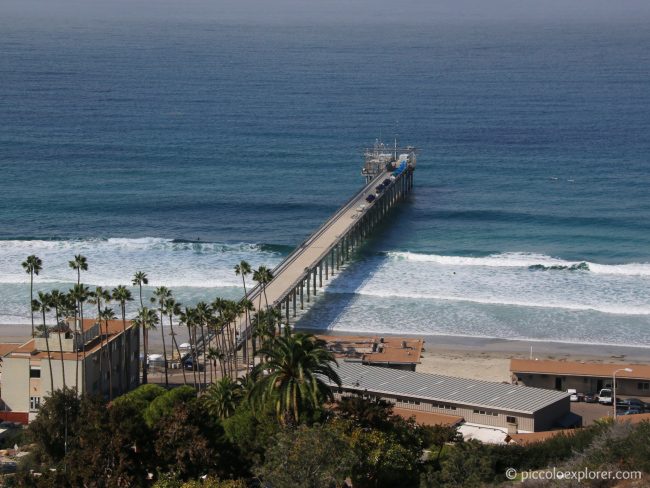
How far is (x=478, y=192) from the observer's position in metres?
114

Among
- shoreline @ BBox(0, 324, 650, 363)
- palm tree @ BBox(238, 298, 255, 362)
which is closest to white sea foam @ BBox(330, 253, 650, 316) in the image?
shoreline @ BBox(0, 324, 650, 363)

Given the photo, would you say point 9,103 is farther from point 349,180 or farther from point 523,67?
point 523,67

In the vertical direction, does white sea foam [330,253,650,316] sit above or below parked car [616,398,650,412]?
above

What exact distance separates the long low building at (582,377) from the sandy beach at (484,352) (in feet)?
4.33

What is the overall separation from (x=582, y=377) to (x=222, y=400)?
24941 millimetres

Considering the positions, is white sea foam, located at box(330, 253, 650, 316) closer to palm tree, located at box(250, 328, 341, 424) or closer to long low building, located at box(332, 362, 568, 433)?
long low building, located at box(332, 362, 568, 433)

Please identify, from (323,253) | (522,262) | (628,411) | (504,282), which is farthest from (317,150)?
(628,411)

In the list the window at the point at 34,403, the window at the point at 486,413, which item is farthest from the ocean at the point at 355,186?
the window at the point at 34,403

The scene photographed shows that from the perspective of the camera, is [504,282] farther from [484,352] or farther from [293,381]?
[293,381]

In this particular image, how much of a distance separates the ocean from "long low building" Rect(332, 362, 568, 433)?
15.7 metres

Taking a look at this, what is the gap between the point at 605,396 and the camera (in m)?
62.3

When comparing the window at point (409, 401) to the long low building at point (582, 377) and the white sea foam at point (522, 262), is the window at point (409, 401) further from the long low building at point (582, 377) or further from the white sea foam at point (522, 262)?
the white sea foam at point (522, 262)

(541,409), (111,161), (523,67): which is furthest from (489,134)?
(541,409)

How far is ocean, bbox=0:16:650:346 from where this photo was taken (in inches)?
3255
